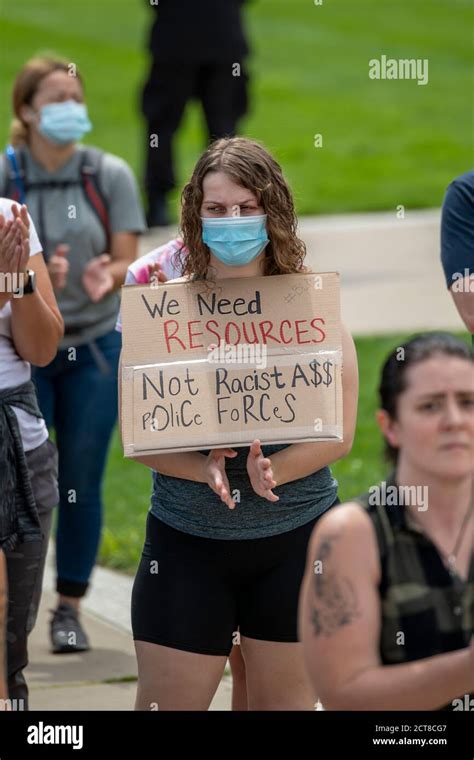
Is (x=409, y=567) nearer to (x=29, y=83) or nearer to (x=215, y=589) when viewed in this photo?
(x=215, y=589)

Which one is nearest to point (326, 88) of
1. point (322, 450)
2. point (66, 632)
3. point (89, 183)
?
point (89, 183)

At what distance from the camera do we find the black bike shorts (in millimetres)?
4211

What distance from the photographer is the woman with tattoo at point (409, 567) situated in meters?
3.33

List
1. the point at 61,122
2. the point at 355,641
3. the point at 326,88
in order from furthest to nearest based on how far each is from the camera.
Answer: the point at 326,88 < the point at 61,122 < the point at 355,641

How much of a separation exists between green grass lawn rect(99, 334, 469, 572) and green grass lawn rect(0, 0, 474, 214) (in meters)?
5.08

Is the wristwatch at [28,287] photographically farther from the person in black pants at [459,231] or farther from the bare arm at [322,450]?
the person in black pants at [459,231]

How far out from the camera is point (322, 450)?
168 inches

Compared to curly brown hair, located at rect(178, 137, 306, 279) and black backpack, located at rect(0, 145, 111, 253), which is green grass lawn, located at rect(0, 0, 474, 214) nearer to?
black backpack, located at rect(0, 145, 111, 253)

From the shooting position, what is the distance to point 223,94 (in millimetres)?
11602

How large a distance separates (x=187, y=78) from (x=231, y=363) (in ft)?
25.6

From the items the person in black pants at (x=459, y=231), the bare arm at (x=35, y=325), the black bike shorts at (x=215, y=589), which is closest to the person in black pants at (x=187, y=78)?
the person in black pants at (x=459, y=231)

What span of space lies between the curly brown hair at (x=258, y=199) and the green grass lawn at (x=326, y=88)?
389 inches

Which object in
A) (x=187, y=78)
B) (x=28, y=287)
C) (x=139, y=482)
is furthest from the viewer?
(x=187, y=78)
